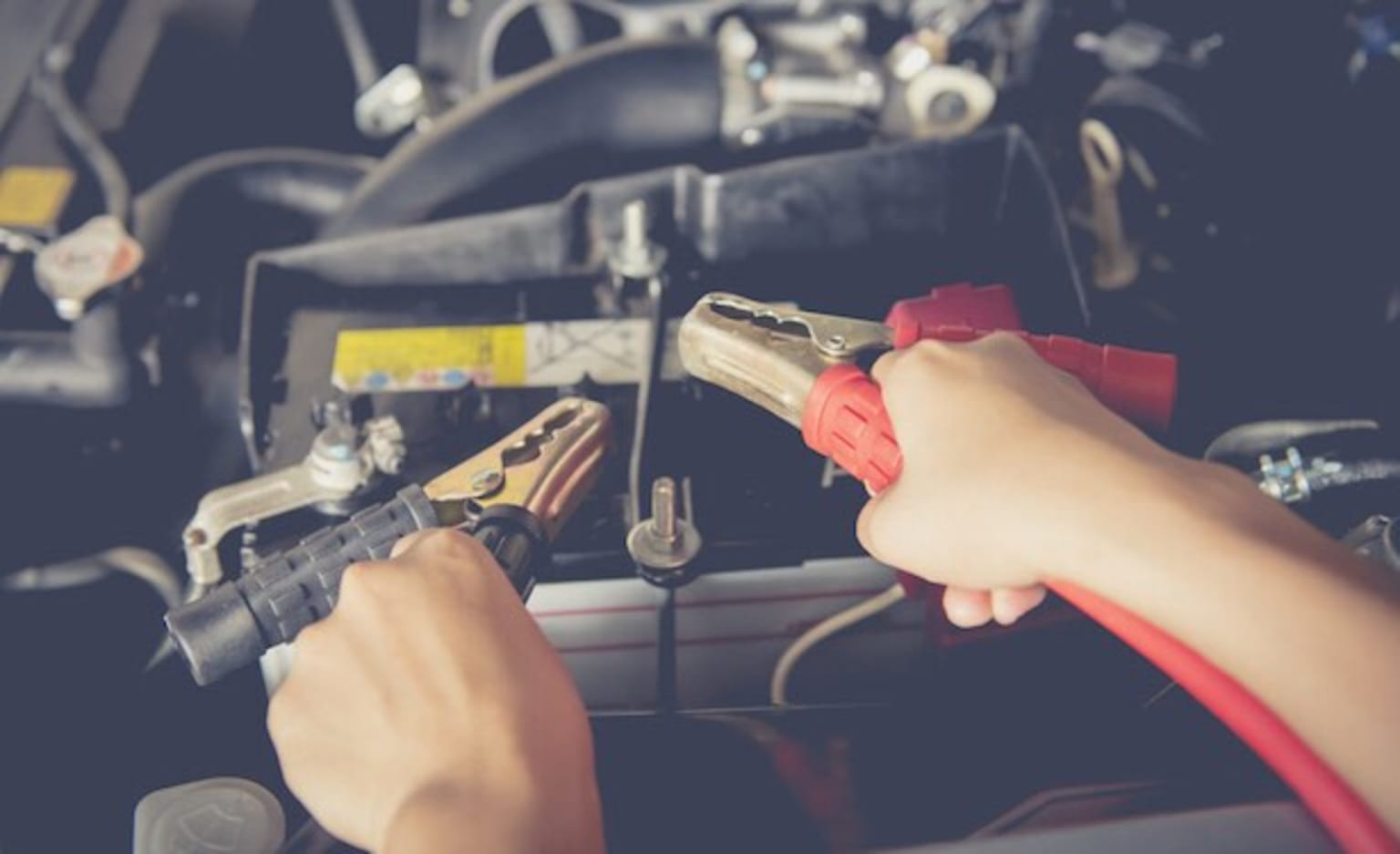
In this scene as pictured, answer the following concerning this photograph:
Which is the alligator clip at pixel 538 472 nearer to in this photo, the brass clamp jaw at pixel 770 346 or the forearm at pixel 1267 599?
the brass clamp jaw at pixel 770 346

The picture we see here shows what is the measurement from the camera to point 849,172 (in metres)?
0.83

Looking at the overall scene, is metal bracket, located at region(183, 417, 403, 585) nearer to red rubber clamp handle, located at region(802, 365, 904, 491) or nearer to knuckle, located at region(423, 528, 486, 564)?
knuckle, located at region(423, 528, 486, 564)

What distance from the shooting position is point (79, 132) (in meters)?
0.99

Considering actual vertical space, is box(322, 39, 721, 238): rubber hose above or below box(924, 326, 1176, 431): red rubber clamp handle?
above

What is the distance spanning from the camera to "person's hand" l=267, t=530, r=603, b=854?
45cm

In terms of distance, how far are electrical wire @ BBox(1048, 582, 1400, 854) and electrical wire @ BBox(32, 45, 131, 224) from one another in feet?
2.66

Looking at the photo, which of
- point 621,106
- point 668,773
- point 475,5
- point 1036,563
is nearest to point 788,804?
point 668,773

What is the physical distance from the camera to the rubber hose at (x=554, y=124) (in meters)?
0.91

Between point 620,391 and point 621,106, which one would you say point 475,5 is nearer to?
point 621,106

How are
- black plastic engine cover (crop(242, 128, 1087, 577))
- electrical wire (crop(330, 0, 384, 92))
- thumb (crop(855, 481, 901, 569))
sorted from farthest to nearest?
1. electrical wire (crop(330, 0, 384, 92))
2. black plastic engine cover (crop(242, 128, 1087, 577))
3. thumb (crop(855, 481, 901, 569))

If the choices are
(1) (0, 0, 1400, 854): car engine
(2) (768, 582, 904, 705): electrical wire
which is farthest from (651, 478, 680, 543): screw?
(2) (768, 582, 904, 705): electrical wire

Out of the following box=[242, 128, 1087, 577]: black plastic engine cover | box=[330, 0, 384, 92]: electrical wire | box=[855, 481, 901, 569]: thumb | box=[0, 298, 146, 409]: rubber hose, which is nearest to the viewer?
box=[855, 481, 901, 569]: thumb

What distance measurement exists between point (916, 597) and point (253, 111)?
32.7 inches

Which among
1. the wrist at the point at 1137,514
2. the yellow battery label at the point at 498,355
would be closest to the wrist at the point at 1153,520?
the wrist at the point at 1137,514
